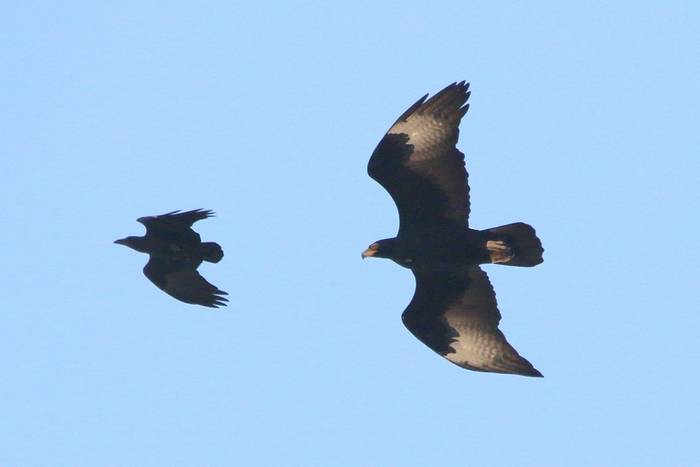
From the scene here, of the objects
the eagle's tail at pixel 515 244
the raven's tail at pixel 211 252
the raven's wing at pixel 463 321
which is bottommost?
the raven's wing at pixel 463 321

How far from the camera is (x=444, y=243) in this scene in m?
16.9

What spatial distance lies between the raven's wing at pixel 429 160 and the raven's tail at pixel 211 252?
3.13m

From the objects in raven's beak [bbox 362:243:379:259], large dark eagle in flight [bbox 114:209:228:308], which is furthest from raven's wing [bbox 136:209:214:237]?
raven's beak [bbox 362:243:379:259]

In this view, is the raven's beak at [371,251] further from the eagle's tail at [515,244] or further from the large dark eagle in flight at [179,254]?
the large dark eagle in flight at [179,254]

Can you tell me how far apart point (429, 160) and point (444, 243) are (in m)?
1.05

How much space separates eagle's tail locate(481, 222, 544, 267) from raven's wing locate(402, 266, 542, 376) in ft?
2.65

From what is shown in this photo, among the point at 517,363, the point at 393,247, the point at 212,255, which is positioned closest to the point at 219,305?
the point at 212,255

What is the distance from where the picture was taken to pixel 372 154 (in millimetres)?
16891

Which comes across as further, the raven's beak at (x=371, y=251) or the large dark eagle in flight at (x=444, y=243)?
the raven's beak at (x=371, y=251)

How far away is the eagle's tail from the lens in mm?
16516

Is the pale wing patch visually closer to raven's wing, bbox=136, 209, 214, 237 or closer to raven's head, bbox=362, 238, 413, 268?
raven's head, bbox=362, 238, 413, 268

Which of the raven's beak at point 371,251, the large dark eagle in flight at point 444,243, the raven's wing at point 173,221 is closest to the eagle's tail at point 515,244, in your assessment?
the large dark eagle in flight at point 444,243

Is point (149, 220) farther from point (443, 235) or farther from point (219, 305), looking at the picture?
point (443, 235)

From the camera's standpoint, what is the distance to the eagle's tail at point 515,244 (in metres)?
16.5
